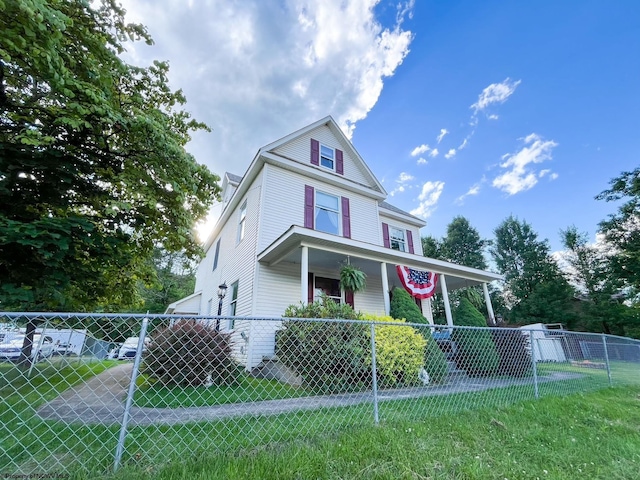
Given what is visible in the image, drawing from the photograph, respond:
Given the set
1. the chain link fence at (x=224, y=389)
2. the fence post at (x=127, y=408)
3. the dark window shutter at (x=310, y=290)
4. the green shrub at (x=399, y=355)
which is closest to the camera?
the fence post at (x=127, y=408)

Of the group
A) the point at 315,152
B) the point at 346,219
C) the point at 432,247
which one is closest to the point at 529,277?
the point at 432,247

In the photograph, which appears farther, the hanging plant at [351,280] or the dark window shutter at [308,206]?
the dark window shutter at [308,206]

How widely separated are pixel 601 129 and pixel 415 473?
16449 millimetres

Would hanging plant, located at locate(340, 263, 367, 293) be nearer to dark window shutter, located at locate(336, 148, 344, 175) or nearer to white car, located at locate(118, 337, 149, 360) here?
white car, located at locate(118, 337, 149, 360)

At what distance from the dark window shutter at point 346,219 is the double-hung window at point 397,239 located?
3248 mm

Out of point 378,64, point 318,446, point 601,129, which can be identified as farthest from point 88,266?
point 601,129

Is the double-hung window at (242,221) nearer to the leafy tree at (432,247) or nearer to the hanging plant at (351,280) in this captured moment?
the hanging plant at (351,280)

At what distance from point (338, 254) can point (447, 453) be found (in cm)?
555

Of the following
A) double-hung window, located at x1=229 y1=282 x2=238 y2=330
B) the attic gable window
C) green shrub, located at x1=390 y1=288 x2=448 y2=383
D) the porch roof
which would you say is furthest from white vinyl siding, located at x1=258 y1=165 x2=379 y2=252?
green shrub, located at x1=390 y1=288 x2=448 y2=383

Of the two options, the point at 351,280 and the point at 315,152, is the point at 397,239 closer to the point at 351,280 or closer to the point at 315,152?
the point at 315,152

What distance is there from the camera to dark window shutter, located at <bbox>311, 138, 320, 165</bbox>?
9991mm

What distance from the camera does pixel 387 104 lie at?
10.7 m

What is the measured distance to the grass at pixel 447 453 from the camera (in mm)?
1847

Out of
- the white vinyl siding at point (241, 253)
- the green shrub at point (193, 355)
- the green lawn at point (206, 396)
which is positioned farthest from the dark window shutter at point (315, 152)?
the green lawn at point (206, 396)
